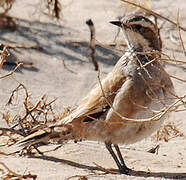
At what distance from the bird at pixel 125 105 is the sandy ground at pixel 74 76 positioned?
10.9 inches

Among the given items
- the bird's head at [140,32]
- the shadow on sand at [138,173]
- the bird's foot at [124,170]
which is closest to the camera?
the shadow on sand at [138,173]

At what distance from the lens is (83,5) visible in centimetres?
1427

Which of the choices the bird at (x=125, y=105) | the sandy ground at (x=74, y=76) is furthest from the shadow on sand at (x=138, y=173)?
the bird at (x=125, y=105)

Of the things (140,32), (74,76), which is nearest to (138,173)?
(140,32)

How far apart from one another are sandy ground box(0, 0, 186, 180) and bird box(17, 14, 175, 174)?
276 mm

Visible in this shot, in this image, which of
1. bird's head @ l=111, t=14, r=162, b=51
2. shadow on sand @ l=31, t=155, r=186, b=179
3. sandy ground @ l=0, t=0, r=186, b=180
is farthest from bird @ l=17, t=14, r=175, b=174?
sandy ground @ l=0, t=0, r=186, b=180

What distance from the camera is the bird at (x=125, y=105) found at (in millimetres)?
5320

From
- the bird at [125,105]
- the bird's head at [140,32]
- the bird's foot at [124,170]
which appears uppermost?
the bird's head at [140,32]

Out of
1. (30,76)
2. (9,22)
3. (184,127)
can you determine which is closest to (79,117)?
A: (184,127)

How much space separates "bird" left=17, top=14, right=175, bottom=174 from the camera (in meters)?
5.32

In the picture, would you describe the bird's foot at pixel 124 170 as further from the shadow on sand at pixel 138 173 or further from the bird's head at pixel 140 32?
the bird's head at pixel 140 32

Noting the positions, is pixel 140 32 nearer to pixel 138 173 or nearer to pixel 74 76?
pixel 138 173

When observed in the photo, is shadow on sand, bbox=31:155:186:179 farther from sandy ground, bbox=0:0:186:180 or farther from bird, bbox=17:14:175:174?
bird, bbox=17:14:175:174

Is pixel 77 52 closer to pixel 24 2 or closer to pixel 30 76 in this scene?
pixel 30 76
